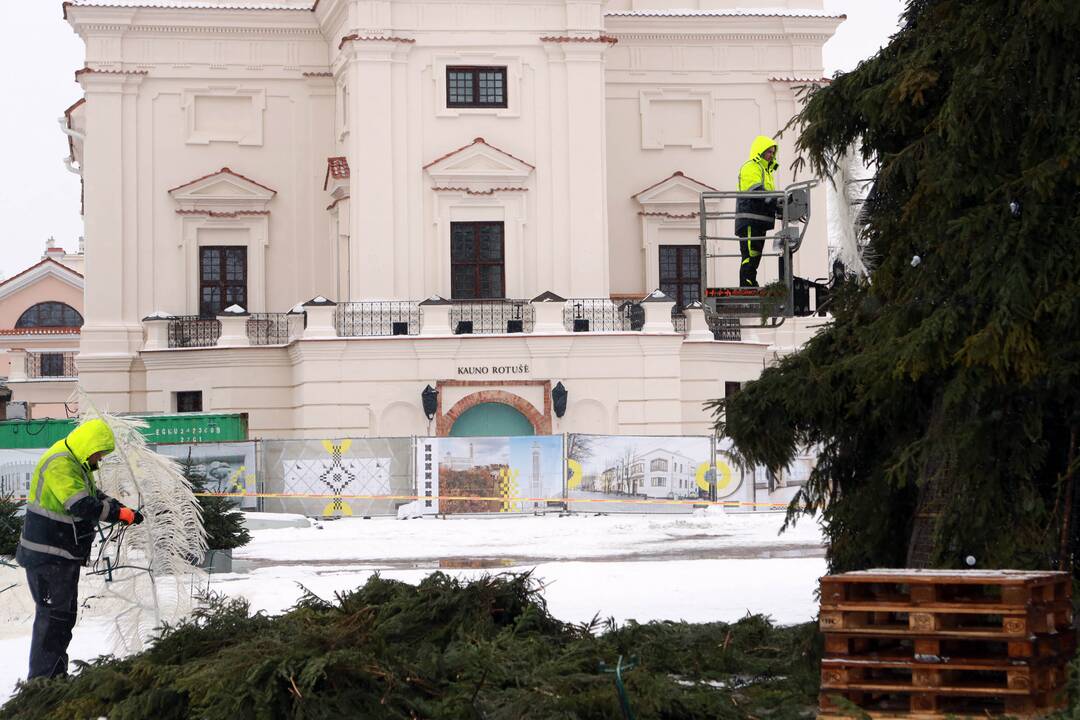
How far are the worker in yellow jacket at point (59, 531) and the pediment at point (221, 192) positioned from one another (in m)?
33.0

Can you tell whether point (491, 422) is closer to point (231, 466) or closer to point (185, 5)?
point (231, 466)

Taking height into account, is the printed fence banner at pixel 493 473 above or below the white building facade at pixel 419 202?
below

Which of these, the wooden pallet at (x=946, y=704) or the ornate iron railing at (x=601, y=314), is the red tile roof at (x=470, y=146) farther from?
the wooden pallet at (x=946, y=704)

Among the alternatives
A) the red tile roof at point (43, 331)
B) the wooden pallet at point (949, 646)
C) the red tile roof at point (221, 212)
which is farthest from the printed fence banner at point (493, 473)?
the red tile roof at point (43, 331)

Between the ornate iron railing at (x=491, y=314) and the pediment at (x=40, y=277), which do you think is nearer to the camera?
the ornate iron railing at (x=491, y=314)

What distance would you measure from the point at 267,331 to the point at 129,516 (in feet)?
99.4

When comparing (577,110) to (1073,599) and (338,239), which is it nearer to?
(338,239)

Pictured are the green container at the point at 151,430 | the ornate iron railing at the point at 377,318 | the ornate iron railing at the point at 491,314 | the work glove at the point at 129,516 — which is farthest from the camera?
the ornate iron railing at the point at 491,314

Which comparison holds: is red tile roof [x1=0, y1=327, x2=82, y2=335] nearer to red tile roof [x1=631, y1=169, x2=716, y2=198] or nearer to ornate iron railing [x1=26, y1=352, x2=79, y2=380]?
ornate iron railing [x1=26, y1=352, x2=79, y2=380]

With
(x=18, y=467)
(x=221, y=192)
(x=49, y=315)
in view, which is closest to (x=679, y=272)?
(x=221, y=192)

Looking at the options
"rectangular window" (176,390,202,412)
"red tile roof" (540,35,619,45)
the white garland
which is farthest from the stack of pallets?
"rectangular window" (176,390,202,412)

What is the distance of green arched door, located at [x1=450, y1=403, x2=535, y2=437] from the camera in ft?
128

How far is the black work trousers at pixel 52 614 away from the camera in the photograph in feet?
39.4

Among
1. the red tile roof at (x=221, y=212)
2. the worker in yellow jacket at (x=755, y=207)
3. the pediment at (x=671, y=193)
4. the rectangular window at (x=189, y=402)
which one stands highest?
the pediment at (x=671, y=193)
